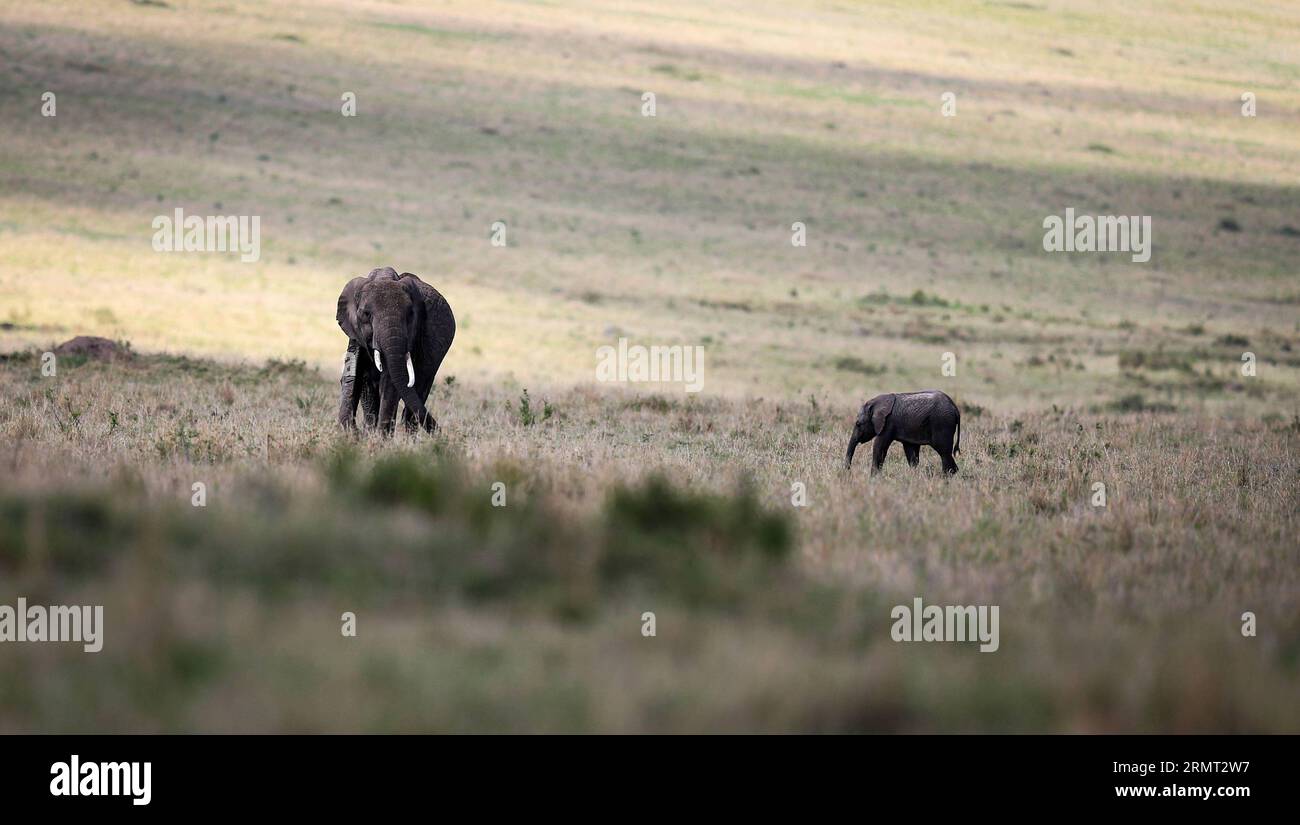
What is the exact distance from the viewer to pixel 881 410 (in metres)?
14.1

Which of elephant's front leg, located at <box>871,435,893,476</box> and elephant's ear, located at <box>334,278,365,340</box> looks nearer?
elephant's front leg, located at <box>871,435,893,476</box>

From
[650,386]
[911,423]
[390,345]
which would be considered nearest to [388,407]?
[390,345]

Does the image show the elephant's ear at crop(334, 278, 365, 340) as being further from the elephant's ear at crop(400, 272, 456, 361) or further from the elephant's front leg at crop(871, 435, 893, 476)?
the elephant's front leg at crop(871, 435, 893, 476)

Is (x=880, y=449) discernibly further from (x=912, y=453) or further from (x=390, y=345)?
(x=390, y=345)

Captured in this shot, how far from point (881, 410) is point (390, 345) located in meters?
5.17

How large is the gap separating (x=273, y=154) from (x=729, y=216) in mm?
19778

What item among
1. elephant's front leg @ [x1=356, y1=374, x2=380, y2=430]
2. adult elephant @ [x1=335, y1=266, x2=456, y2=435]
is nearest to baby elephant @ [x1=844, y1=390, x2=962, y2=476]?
adult elephant @ [x1=335, y1=266, x2=456, y2=435]

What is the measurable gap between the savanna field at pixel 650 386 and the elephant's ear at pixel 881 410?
600mm

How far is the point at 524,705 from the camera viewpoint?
539 centimetres

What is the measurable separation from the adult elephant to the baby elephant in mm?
4664

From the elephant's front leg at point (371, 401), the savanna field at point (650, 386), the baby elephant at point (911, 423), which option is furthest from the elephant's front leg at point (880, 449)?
the elephant's front leg at point (371, 401)

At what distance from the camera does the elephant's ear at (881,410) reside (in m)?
14.0

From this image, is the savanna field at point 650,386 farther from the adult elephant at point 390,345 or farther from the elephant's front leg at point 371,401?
the elephant's front leg at point 371,401

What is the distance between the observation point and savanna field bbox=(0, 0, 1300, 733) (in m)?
5.79
